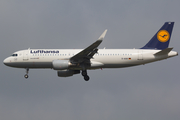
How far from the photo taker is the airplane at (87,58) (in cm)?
3916

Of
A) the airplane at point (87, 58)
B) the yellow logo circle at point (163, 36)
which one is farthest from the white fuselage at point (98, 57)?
the yellow logo circle at point (163, 36)

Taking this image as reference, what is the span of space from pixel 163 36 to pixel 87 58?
34.7 ft

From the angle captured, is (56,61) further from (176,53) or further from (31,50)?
(176,53)

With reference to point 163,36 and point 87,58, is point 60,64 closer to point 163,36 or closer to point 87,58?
point 87,58

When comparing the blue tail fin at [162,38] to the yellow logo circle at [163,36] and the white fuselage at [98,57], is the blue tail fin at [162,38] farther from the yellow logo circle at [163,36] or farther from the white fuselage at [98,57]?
the white fuselage at [98,57]

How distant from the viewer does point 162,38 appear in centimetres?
4222

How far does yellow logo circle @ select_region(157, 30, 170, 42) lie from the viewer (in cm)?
4216

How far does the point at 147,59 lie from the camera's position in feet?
131

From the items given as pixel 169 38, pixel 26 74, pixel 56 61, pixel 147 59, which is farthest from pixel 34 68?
pixel 169 38

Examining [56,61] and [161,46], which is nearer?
[56,61]

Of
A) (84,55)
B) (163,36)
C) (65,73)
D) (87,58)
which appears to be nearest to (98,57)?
(87,58)

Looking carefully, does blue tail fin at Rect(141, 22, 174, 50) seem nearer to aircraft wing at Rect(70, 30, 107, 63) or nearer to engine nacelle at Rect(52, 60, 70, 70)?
aircraft wing at Rect(70, 30, 107, 63)

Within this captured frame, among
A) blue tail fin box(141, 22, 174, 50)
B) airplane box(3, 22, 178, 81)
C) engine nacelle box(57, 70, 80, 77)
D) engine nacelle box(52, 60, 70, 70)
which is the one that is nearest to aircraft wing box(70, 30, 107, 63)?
airplane box(3, 22, 178, 81)

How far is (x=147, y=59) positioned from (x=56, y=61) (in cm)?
1105
